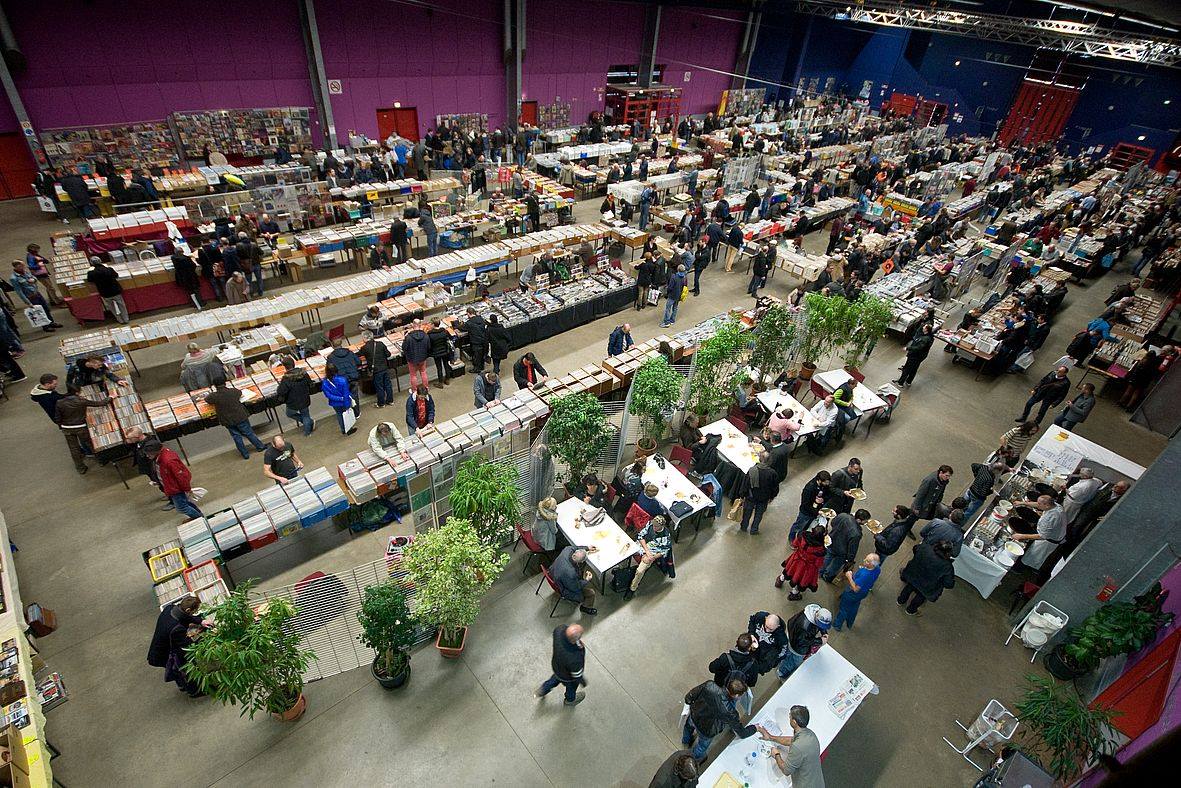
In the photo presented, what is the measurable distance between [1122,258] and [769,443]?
2097cm

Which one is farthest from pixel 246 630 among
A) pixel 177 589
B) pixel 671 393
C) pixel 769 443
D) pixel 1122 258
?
pixel 1122 258

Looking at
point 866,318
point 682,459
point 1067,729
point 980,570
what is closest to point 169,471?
point 682,459

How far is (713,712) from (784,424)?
203 inches

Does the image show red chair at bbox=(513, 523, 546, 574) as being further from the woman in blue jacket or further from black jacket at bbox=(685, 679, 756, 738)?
the woman in blue jacket

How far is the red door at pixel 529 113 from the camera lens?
1112 inches

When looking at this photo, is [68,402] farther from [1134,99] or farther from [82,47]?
[1134,99]

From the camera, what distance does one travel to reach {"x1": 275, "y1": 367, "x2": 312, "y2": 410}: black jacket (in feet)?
32.8

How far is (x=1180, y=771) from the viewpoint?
684mm

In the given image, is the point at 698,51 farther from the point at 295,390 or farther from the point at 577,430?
the point at 577,430

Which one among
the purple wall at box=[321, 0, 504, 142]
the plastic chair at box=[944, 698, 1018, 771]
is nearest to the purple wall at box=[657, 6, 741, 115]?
the purple wall at box=[321, 0, 504, 142]

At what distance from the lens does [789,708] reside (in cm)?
629

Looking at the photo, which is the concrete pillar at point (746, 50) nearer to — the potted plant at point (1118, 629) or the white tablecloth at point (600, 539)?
the white tablecloth at point (600, 539)

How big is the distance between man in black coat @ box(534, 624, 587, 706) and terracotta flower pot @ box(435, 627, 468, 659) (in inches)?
44.6

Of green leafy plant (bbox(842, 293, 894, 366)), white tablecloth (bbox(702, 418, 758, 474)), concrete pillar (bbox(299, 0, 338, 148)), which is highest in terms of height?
concrete pillar (bbox(299, 0, 338, 148))
